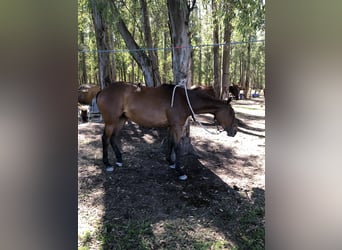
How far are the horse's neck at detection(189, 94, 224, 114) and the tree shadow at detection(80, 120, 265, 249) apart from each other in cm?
104

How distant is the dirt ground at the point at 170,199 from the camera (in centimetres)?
319

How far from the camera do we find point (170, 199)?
4172 mm

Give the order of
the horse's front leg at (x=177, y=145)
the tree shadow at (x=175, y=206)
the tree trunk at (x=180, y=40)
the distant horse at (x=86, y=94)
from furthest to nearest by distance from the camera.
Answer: the distant horse at (x=86, y=94), the tree trunk at (x=180, y=40), the horse's front leg at (x=177, y=145), the tree shadow at (x=175, y=206)

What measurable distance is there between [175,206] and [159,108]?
5.85 feet

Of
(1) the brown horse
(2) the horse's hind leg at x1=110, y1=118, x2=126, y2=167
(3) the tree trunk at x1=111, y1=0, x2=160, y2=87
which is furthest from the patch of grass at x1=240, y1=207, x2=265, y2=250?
(3) the tree trunk at x1=111, y1=0, x2=160, y2=87

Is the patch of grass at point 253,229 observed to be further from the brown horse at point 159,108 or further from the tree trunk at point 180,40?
the tree trunk at point 180,40

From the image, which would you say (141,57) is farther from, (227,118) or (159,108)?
(227,118)

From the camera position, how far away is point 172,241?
124 inches

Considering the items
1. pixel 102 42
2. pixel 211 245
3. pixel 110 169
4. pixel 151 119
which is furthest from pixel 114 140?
pixel 102 42

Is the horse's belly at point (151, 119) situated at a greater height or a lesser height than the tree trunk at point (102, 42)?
lesser

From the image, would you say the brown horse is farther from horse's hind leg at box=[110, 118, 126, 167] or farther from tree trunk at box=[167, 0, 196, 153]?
tree trunk at box=[167, 0, 196, 153]

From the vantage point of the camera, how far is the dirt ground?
319 cm

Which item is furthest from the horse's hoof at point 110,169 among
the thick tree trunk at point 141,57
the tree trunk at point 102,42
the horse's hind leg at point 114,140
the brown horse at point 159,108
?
the tree trunk at point 102,42
